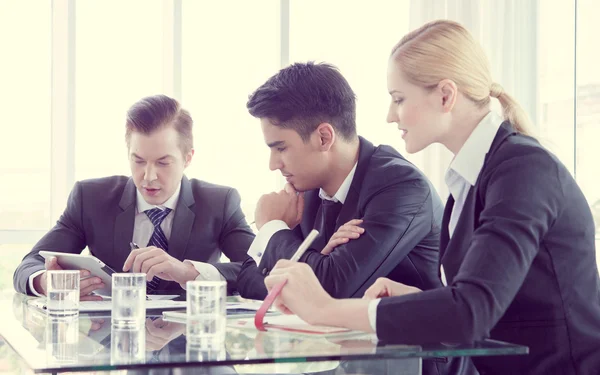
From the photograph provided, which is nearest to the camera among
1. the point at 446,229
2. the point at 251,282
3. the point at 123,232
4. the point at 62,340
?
the point at 62,340

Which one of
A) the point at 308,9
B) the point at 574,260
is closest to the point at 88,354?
the point at 574,260

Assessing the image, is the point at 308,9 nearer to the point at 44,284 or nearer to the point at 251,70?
the point at 251,70

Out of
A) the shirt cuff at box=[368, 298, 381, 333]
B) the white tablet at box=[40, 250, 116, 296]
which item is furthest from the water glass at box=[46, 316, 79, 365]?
the shirt cuff at box=[368, 298, 381, 333]

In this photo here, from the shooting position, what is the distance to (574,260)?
151 cm

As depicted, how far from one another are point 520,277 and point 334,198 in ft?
3.62

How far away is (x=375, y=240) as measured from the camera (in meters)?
2.07

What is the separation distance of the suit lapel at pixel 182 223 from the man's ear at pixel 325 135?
728mm

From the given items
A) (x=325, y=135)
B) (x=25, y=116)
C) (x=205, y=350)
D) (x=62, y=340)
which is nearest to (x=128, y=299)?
(x=62, y=340)

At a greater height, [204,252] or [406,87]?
[406,87]

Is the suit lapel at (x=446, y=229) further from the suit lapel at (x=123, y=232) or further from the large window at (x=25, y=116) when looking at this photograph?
the large window at (x=25, y=116)

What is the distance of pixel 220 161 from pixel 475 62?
2847 millimetres

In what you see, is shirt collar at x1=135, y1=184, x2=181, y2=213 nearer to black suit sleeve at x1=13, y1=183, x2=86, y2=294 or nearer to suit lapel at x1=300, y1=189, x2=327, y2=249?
black suit sleeve at x1=13, y1=183, x2=86, y2=294

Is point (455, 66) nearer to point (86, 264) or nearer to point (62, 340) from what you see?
point (62, 340)

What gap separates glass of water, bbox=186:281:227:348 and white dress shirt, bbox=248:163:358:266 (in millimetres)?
789
